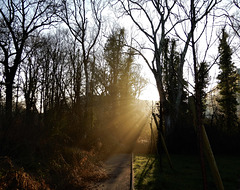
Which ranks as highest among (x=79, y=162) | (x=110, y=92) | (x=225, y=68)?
(x=225, y=68)

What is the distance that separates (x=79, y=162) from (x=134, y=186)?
3077mm

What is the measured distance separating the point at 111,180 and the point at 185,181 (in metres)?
2.85

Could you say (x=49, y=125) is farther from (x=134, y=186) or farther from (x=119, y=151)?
(x=119, y=151)

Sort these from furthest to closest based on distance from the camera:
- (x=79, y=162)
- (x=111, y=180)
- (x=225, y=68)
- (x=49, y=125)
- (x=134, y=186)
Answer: (x=225, y=68), (x=49, y=125), (x=79, y=162), (x=111, y=180), (x=134, y=186)

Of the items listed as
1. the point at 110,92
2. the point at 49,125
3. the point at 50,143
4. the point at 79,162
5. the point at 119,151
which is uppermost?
the point at 110,92

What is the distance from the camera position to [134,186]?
686 centimetres

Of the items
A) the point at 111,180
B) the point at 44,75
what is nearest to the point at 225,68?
the point at 44,75

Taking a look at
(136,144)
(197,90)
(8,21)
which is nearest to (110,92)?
(136,144)

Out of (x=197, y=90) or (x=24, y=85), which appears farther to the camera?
(x=24, y=85)

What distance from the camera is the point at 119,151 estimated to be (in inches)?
692

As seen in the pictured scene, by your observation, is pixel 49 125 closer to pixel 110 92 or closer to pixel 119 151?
pixel 119 151

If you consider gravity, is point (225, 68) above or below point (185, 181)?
above

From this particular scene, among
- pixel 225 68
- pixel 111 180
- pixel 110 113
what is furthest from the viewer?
pixel 225 68

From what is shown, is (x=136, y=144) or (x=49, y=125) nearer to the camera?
(x=49, y=125)
